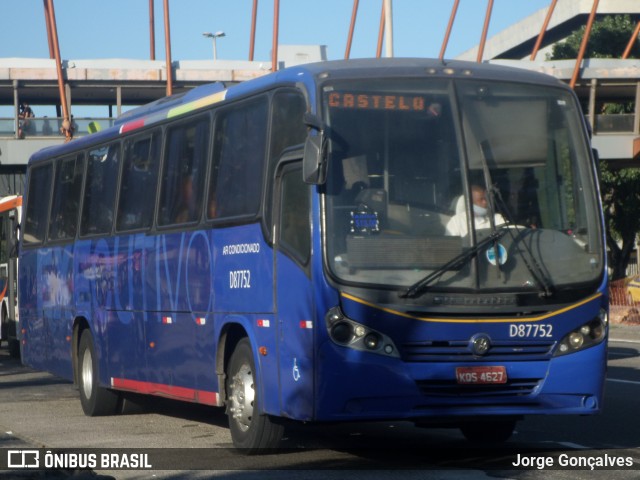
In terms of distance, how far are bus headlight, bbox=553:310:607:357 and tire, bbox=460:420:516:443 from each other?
165 cm

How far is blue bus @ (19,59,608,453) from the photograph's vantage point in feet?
30.1

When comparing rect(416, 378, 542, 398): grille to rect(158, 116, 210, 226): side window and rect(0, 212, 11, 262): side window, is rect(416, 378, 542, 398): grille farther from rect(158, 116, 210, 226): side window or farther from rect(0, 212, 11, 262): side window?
rect(0, 212, 11, 262): side window

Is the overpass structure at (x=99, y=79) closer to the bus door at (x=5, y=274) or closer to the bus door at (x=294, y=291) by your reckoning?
the bus door at (x=5, y=274)

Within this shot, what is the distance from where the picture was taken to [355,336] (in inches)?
359

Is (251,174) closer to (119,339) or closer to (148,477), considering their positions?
(148,477)

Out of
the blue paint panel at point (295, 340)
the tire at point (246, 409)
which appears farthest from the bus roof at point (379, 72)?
the tire at point (246, 409)

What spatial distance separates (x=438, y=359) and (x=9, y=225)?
19178 mm

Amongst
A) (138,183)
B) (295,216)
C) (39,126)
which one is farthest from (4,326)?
(39,126)

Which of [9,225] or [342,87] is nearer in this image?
[342,87]

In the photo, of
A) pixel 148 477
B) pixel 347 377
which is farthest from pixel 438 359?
pixel 148 477

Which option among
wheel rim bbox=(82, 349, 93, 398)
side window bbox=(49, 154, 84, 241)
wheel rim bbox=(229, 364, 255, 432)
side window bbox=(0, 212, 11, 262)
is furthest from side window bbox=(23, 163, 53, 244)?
side window bbox=(0, 212, 11, 262)

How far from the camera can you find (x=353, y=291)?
9.15 m

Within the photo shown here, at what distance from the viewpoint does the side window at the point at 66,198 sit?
15.9 meters

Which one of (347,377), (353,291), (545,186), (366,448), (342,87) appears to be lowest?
(366,448)
